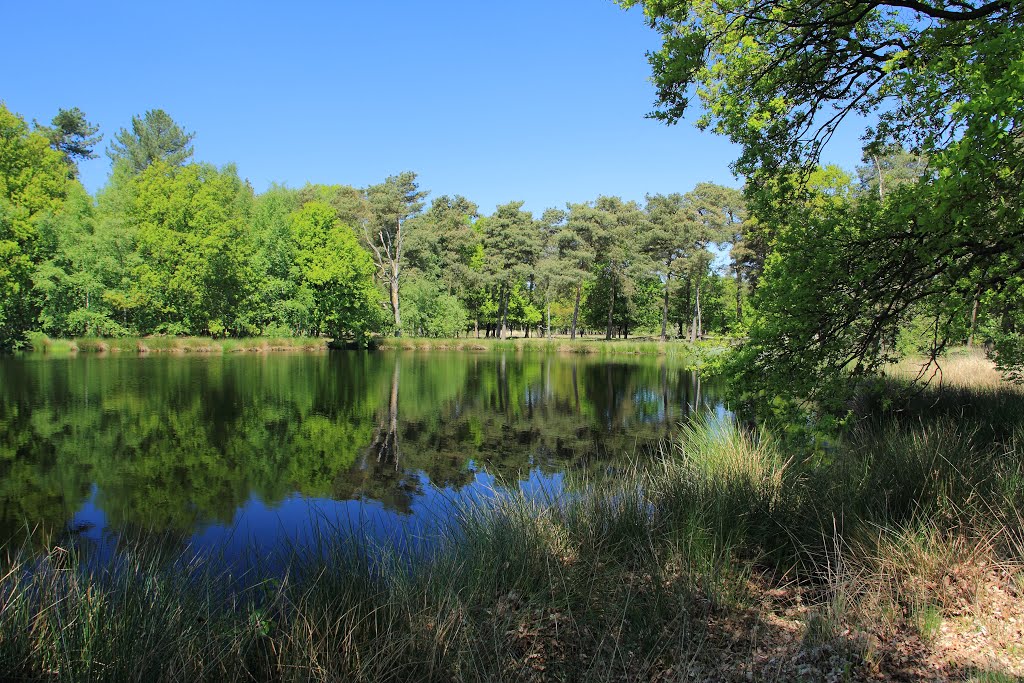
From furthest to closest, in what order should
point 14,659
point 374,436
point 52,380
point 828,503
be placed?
point 52,380 → point 374,436 → point 828,503 → point 14,659

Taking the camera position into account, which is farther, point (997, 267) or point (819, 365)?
point (819, 365)

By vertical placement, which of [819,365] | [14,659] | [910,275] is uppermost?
[910,275]

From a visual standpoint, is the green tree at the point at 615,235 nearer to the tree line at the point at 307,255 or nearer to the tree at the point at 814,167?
the tree line at the point at 307,255

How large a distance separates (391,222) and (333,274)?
11848 mm

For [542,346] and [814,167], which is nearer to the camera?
[814,167]

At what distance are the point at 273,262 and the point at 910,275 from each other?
46.5 m

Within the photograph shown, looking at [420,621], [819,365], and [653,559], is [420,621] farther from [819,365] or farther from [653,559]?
[819,365]

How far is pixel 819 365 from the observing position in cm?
694

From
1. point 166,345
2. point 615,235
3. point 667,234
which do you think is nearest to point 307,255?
point 166,345

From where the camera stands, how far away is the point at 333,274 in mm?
45906

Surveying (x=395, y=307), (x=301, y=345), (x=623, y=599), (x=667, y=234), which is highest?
(x=667, y=234)

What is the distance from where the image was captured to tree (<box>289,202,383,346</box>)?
46.2 meters

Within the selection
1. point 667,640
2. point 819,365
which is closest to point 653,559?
point 667,640

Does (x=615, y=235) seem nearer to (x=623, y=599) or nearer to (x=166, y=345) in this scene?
(x=166, y=345)
